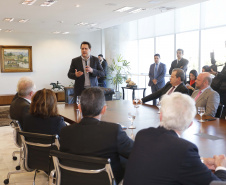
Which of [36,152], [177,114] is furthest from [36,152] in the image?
[177,114]

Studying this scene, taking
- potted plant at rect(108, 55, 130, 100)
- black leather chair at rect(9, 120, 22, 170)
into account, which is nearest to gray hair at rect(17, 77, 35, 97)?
black leather chair at rect(9, 120, 22, 170)

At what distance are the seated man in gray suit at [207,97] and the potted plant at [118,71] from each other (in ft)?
24.7

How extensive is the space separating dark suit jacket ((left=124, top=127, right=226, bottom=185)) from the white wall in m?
12.2

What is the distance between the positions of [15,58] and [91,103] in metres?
11.6

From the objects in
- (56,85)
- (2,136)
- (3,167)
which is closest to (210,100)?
(3,167)

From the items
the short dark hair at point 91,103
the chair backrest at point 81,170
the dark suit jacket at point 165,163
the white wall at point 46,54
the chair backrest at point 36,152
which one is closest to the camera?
the dark suit jacket at point 165,163

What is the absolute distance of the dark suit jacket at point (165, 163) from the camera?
4.85 feet

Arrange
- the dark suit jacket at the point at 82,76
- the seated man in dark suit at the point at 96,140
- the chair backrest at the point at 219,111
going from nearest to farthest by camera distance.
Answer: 1. the seated man in dark suit at the point at 96,140
2. the chair backrest at the point at 219,111
3. the dark suit jacket at the point at 82,76

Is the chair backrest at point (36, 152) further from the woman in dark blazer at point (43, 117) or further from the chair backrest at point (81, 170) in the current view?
the chair backrest at point (81, 170)

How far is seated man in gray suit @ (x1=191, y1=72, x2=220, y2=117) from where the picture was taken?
3.89 m

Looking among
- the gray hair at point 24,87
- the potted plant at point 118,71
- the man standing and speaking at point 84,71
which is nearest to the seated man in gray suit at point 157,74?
the potted plant at point 118,71

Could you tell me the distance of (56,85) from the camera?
43.3 feet

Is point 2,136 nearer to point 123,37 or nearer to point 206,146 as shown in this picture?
point 206,146

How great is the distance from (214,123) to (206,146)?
0.97 metres
